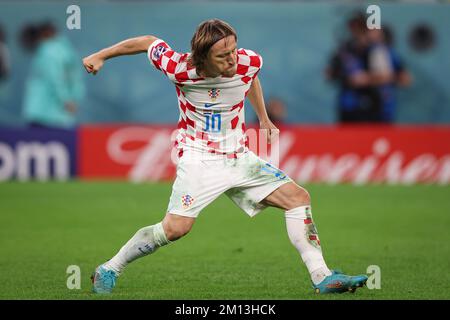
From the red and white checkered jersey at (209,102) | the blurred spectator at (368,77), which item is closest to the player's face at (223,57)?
the red and white checkered jersey at (209,102)

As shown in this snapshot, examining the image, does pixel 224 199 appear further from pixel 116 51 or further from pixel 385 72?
pixel 116 51

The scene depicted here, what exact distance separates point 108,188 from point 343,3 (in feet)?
24.5

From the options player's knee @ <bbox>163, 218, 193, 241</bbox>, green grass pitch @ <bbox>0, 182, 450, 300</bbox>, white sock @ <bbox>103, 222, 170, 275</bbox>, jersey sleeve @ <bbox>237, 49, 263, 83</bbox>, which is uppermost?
jersey sleeve @ <bbox>237, 49, 263, 83</bbox>

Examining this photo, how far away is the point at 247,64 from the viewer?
7820mm

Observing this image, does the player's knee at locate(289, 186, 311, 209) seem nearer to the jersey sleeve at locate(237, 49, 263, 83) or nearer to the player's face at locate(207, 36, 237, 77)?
the jersey sleeve at locate(237, 49, 263, 83)

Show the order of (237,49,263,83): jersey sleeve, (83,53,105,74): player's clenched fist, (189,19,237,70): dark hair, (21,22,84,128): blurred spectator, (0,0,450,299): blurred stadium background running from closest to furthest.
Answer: (189,19,237,70): dark hair → (83,53,105,74): player's clenched fist → (237,49,263,83): jersey sleeve → (0,0,450,299): blurred stadium background → (21,22,84,128): blurred spectator

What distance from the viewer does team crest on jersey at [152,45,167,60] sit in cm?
788

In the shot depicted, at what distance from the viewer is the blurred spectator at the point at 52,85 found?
62.6ft

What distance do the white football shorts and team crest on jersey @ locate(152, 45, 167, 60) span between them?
783mm

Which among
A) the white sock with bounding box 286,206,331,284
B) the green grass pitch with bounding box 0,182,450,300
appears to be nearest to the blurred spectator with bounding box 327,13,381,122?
the green grass pitch with bounding box 0,182,450,300

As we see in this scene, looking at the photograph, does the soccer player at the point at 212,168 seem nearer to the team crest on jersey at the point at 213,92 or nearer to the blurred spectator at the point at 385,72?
the team crest on jersey at the point at 213,92

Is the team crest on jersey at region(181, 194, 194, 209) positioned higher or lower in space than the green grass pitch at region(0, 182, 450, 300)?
higher
